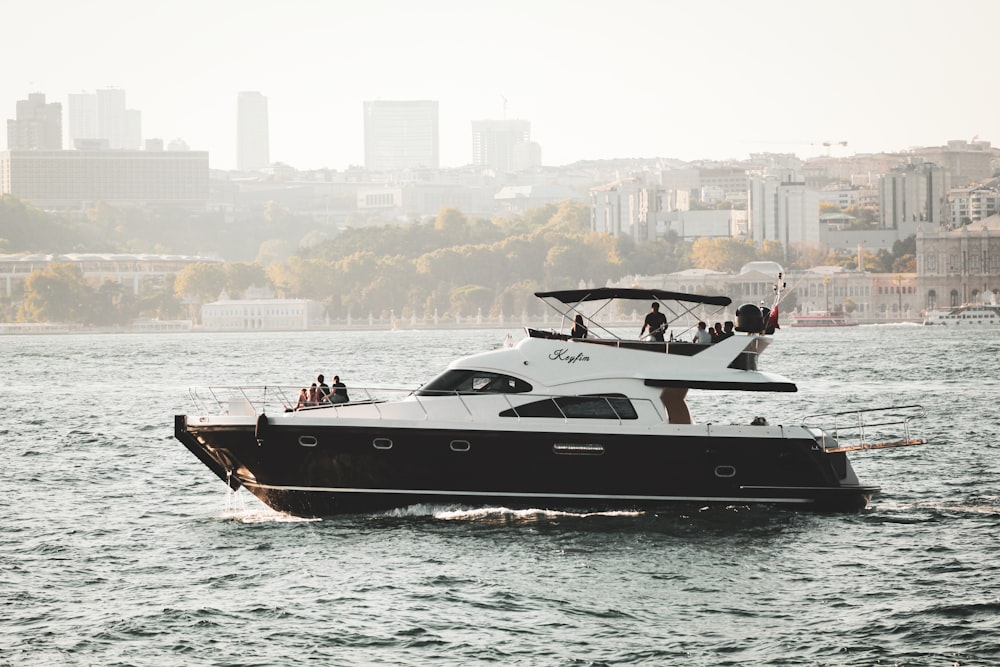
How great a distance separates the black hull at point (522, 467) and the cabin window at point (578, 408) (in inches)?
17.1

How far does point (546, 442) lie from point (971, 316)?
17727 centimetres

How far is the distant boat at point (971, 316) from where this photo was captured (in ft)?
627

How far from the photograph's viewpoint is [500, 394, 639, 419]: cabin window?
24.7m

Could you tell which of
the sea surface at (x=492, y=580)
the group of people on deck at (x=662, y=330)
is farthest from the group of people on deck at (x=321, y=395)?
the group of people on deck at (x=662, y=330)

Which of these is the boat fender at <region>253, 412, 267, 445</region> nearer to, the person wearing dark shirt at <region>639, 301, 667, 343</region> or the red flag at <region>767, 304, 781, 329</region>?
the person wearing dark shirt at <region>639, 301, 667, 343</region>

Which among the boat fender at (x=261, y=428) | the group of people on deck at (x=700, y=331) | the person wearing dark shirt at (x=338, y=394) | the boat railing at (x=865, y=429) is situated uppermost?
the group of people on deck at (x=700, y=331)

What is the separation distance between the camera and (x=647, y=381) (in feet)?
81.6

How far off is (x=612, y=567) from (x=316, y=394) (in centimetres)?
656

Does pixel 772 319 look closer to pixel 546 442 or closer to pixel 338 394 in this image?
pixel 546 442

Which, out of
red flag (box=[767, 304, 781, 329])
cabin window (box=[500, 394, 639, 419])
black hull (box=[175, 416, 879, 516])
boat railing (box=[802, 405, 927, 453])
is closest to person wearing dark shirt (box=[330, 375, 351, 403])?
black hull (box=[175, 416, 879, 516])

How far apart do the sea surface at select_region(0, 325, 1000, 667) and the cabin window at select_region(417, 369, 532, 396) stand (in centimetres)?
178

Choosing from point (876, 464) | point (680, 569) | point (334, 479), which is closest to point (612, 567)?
point (680, 569)

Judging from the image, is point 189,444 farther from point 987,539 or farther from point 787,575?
point 987,539

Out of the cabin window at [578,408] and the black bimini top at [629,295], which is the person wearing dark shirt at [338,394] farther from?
the black bimini top at [629,295]
